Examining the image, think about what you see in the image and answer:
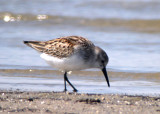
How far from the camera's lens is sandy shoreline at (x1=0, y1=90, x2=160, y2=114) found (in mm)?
5890

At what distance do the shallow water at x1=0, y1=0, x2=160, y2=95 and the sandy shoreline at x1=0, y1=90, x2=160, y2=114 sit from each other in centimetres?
76

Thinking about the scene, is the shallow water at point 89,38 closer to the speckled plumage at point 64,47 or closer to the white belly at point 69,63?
the white belly at point 69,63

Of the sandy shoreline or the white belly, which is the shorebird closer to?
the white belly

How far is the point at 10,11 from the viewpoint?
1697cm

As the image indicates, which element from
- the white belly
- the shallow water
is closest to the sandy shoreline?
the white belly

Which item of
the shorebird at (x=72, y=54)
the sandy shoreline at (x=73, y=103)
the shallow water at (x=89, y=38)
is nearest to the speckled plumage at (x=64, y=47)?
the shorebird at (x=72, y=54)

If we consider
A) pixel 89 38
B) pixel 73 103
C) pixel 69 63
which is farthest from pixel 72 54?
Answer: pixel 89 38

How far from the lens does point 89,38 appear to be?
12.8m

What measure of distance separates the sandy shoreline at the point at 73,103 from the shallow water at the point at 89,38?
2.50 ft

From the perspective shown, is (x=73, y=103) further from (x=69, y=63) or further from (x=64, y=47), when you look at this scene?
(x=64, y=47)

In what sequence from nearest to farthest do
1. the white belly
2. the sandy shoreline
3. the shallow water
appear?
the sandy shoreline
the white belly
the shallow water

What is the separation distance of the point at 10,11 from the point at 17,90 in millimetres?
10085

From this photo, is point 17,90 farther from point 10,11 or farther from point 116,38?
point 10,11

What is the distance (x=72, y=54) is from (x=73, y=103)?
1420mm
